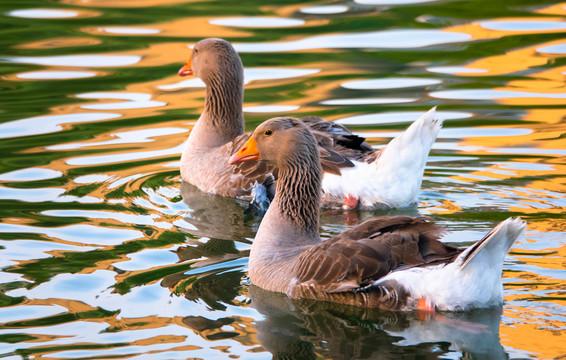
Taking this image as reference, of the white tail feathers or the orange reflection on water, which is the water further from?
the white tail feathers

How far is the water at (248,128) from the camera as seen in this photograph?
6.74m

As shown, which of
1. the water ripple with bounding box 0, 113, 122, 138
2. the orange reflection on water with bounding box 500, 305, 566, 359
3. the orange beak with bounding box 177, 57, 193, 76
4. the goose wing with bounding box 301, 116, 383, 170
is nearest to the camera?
the orange reflection on water with bounding box 500, 305, 566, 359

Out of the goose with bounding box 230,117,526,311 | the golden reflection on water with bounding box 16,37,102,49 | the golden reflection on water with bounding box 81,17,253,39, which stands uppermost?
the golden reflection on water with bounding box 81,17,253,39

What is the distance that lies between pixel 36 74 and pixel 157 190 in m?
5.84

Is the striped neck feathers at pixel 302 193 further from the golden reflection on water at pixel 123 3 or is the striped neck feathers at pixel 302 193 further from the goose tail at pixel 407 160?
the golden reflection on water at pixel 123 3

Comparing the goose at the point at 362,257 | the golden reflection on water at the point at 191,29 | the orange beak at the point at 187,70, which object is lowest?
the goose at the point at 362,257

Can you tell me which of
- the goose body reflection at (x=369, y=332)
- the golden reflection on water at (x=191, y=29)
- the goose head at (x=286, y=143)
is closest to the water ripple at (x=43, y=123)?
the golden reflection on water at (x=191, y=29)

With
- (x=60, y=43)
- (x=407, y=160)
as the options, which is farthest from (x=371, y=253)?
(x=60, y=43)

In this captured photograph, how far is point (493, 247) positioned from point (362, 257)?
3.40 feet

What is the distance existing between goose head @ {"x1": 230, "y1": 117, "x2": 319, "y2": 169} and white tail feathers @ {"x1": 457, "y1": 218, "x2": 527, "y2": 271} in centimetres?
207

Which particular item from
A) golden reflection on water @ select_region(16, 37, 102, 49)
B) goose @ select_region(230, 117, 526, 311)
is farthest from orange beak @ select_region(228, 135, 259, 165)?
golden reflection on water @ select_region(16, 37, 102, 49)

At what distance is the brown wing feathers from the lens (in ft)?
22.9

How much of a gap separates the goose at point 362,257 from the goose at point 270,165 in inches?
63.4

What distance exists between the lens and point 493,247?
655 cm
